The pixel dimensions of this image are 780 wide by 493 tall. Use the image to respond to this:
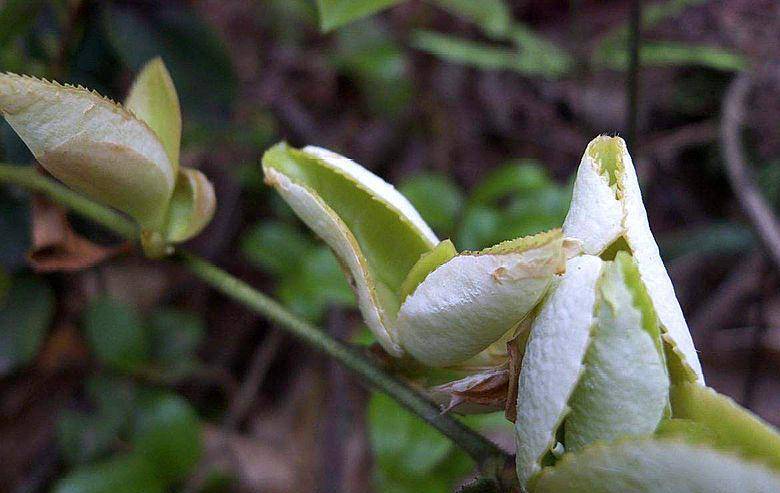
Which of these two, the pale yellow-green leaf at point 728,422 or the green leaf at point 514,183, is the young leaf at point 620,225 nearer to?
the pale yellow-green leaf at point 728,422

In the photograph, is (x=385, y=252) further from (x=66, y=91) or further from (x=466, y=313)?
(x=66, y=91)

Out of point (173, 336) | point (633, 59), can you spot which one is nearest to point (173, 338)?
point (173, 336)

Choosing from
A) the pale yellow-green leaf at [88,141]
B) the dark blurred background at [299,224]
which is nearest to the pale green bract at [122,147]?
the pale yellow-green leaf at [88,141]

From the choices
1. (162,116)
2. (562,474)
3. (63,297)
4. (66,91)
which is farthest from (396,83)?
(562,474)

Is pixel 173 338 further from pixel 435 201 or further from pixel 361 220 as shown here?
pixel 361 220

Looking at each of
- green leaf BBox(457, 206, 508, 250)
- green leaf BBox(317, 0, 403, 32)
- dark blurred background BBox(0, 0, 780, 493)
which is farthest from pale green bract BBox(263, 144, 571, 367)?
green leaf BBox(457, 206, 508, 250)

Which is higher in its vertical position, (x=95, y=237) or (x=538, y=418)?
(x=538, y=418)
